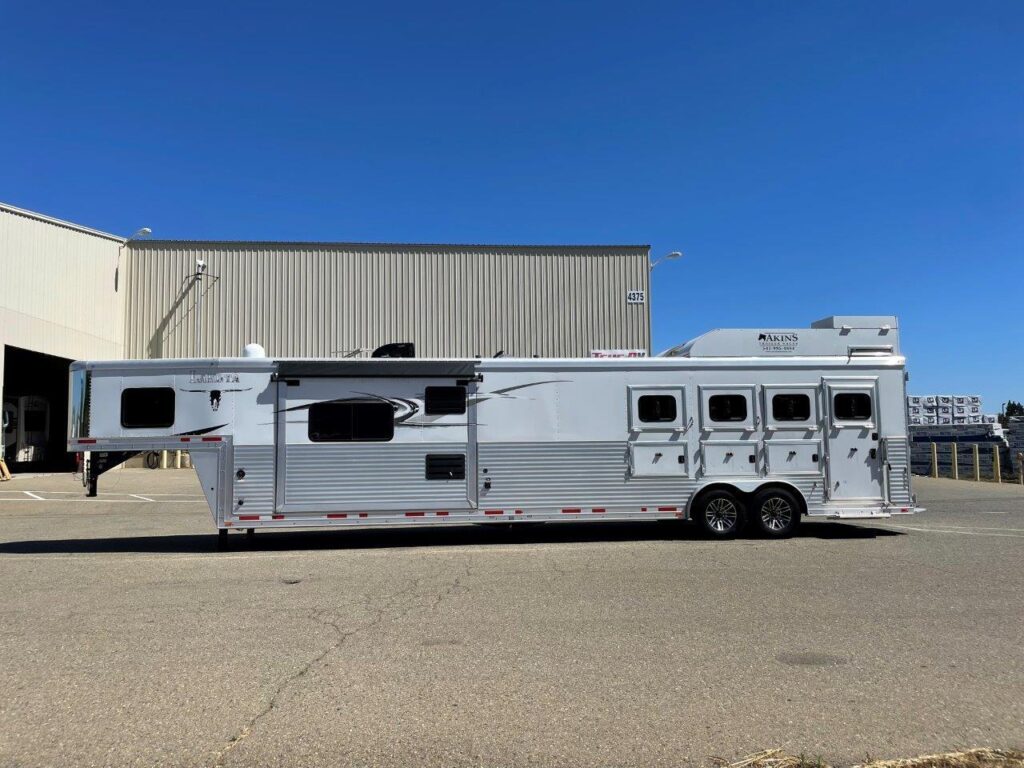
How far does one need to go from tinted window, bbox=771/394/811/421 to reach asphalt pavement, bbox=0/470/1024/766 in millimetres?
2170

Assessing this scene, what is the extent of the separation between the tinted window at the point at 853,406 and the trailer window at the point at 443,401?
590 centimetres

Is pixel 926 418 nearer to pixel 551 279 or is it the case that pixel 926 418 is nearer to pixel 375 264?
pixel 551 279

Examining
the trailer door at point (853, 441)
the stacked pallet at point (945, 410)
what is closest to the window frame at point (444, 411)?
the trailer door at point (853, 441)

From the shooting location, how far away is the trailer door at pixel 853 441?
37.8ft

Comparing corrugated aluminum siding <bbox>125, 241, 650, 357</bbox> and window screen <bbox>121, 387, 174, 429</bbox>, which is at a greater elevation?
corrugated aluminum siding <bbox>125, 241, 650, 357</bbox>

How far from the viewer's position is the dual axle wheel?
1137 cm

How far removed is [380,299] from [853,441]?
23079 millimetres

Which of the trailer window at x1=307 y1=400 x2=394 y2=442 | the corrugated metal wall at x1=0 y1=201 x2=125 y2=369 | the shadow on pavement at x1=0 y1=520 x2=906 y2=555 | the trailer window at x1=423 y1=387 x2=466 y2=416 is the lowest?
the shadow on pavement at x1=0 y1=520 x2=906 y2=555

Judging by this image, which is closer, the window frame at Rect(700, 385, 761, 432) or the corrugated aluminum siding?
the window frame at Rect(700, 385, 761, 432)

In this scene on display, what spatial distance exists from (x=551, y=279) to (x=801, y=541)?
22.2m

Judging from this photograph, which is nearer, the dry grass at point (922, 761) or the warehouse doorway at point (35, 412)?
the dry grass at point (922, 761)

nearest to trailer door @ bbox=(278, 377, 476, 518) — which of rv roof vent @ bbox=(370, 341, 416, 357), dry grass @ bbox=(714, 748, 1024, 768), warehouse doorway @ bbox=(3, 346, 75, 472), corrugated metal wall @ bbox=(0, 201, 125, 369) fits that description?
rv roof vent @ bbox=(370, 341, 416, 357)

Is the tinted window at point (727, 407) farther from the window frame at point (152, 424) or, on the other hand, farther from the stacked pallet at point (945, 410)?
the stacked pallet at point (945, 410)

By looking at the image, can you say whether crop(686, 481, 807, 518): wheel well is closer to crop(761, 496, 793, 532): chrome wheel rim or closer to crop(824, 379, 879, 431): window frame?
crop(761, 496, 793, 532): chrome wheel rim
